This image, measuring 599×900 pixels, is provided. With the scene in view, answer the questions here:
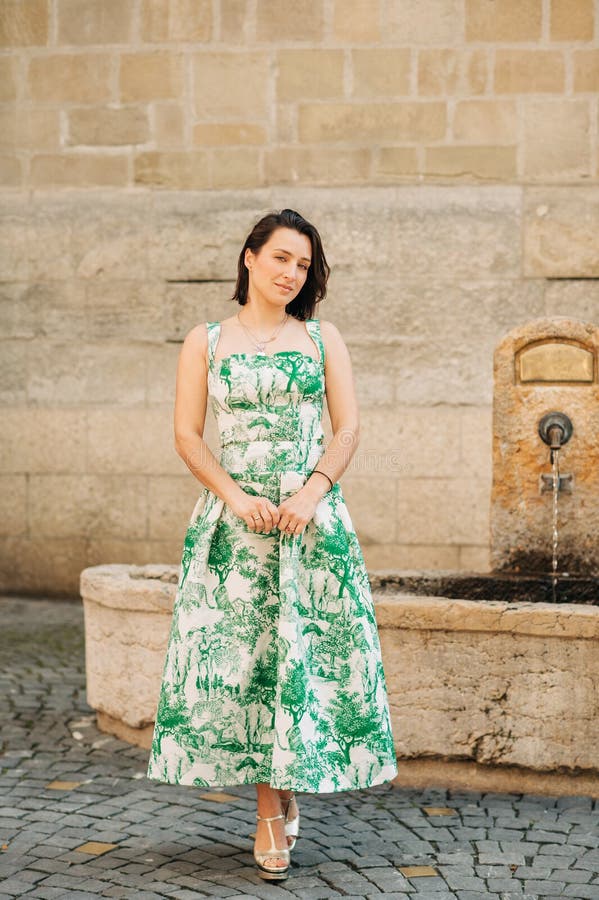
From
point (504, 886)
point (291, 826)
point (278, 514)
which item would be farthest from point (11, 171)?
point (504, 886)

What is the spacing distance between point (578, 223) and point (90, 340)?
2.88 meters

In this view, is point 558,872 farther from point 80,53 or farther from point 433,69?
point 80,53

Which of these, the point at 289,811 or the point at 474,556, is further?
the point at 474,556

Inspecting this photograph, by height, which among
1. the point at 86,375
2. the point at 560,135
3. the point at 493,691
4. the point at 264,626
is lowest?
the point at 493,691

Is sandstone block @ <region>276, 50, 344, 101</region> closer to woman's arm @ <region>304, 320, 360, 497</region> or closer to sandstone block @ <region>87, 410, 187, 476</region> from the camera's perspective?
sandstone block @ <region>87, 410, 187, 476</region>

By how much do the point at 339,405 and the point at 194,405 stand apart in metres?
0.40

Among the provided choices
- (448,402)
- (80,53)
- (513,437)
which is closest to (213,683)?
(513,437)

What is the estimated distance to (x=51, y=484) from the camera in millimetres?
7285

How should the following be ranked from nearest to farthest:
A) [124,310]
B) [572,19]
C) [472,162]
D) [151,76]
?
[572,19], [472,162], [151,76], [124,310]

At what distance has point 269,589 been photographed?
3.20m

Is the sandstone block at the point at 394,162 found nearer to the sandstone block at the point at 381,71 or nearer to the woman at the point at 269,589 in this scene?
the sandstone block at the point at 381,71

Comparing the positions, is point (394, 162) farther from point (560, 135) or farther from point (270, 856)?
point (270, 856)

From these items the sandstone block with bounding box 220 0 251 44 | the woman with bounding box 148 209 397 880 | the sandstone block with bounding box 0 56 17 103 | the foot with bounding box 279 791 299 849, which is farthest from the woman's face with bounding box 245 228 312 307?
the sandstone block with bounding box 0 56 17 103

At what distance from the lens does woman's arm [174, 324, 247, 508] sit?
321 cm
